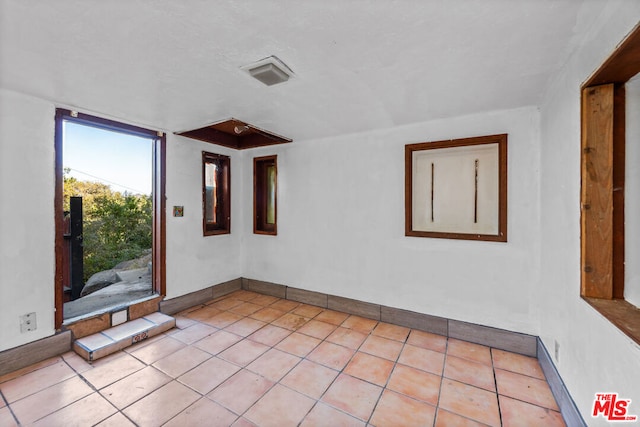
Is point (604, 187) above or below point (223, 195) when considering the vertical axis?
below

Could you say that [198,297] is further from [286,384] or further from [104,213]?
[104,213]

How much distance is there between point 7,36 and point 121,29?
2.30 ft

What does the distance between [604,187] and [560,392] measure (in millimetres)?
1452

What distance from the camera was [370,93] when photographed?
2.23 m

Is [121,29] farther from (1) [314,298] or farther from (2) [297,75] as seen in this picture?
(1) [314,298]

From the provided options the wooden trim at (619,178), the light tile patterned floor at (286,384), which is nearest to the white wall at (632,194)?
the wooden trim at (619,178)

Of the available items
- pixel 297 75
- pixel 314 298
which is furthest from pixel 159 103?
pixel 314 298

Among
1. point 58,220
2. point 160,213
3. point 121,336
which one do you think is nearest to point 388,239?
point 160,213

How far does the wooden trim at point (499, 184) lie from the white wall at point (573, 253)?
0.98 feet

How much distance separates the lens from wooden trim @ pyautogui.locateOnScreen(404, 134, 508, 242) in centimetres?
257

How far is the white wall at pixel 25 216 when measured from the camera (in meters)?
2.20

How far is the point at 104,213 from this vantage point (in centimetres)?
442

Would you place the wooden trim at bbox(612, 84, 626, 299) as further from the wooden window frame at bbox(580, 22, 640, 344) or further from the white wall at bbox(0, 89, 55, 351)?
the white wall at bbox(0, 89, 55, 351)

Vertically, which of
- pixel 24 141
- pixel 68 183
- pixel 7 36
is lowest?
pixel 68 183
